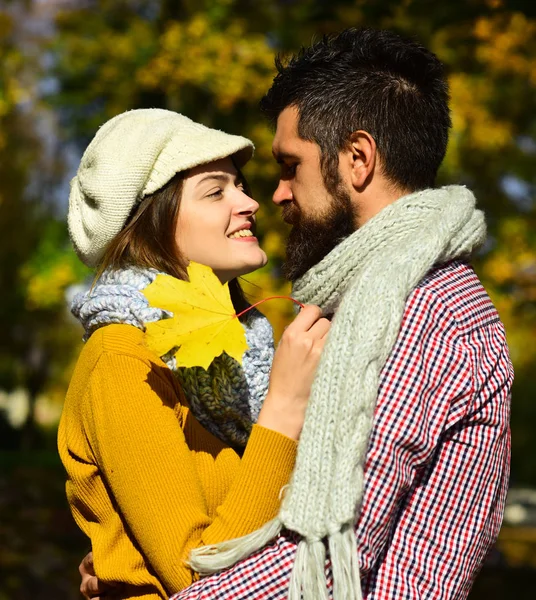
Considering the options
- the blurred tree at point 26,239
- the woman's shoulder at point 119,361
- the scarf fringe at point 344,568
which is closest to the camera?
the scarf fringe at point 344,568

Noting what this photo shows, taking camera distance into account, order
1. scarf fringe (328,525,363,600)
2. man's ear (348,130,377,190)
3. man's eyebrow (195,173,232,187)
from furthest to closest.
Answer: man's eyebrow (195,173,232,187)
man's ear (348,130,377,190)
scarf fringe (328,525,363,600)

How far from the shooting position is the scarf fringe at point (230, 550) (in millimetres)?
1846

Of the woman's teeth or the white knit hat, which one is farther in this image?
the woman's teeth

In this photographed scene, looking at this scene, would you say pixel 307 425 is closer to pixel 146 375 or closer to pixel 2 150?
pixel 146 375

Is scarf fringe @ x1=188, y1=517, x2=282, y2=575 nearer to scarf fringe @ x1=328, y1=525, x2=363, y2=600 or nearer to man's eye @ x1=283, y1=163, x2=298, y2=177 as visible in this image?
scarf fringe @ x1=328, y1=525, x2=363, y2=600

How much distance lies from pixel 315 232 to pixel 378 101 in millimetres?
377

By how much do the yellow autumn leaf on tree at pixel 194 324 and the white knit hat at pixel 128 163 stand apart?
486 millimetres

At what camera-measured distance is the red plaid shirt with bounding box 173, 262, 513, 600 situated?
5.96 feet

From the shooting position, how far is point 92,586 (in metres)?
2.35

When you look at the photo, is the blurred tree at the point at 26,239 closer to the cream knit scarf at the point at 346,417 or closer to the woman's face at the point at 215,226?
the woman's face at the point at 215,226

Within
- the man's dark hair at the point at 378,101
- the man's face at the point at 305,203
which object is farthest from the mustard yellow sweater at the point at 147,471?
the man's dark hair at the point at 378,101

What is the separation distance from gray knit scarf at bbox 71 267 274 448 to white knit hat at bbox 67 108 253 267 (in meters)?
0.15

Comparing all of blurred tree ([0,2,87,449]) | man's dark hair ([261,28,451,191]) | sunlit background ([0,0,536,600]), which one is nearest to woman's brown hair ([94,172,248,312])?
man's dark hair ([261,28,451,191])

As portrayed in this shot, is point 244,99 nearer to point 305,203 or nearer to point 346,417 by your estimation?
point 305,203
